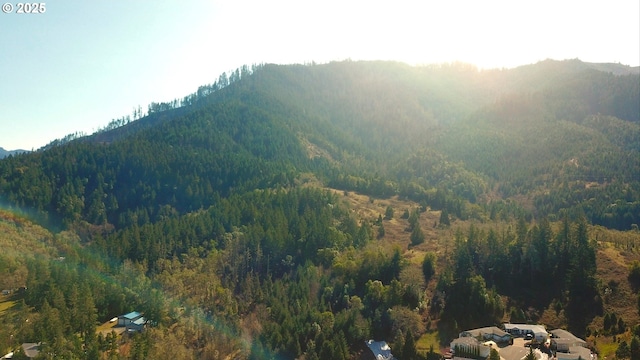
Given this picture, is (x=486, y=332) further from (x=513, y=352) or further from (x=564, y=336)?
(x=564, y=336)

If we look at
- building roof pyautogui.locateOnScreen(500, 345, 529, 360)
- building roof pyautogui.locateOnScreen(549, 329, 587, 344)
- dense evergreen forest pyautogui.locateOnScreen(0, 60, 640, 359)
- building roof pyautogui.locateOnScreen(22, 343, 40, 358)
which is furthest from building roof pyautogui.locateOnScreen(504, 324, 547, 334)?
building roof pyautogui.locateOnScreen(22, 343, 40, 358)

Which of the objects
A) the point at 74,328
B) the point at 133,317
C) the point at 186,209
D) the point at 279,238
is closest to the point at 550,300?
the point at 279,238

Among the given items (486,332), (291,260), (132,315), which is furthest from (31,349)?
(486,332)

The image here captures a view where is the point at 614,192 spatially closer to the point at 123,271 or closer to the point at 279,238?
the point at 279,238

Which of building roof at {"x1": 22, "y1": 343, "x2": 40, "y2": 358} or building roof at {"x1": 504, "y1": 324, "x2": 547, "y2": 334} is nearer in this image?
building roof at {"x1": 22, "y1": 343, "x2": 40, "y2": 358}

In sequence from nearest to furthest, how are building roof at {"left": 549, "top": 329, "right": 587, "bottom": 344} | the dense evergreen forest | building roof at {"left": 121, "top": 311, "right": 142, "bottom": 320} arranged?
building roof at {"left": 549, "top": 329, "right": 587, "bottom": 344} → the dense evergreen forest → building roof at {"left": 121, "top": 311, "right": 142, "bottom": 320}

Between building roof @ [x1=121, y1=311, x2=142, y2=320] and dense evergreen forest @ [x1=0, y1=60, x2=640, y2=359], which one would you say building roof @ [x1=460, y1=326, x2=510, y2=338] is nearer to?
dense evergreen forest @ [x1=0, y1=60, x2=640, y2=359]

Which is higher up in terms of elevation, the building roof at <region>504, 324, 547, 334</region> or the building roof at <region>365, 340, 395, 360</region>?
the building roof at <region>504, 324, 547, 334</region>

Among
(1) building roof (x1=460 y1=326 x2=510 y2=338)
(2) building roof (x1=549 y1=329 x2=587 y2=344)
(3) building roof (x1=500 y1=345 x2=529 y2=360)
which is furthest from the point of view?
(1) building roof (x1=460 y1=326 x2=510 y2=338)

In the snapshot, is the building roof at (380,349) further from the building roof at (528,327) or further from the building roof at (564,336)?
the building roof at (564,336)

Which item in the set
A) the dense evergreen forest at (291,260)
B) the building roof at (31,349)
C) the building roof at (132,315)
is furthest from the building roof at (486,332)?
the building roof at (31,349)
